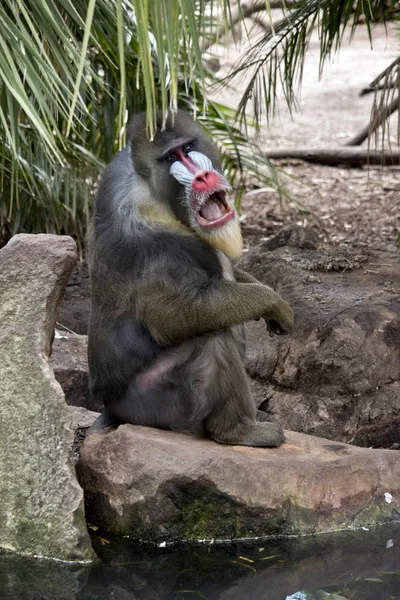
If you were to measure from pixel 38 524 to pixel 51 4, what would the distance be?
2.54 m

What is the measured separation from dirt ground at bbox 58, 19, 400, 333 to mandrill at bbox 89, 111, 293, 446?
2.55m

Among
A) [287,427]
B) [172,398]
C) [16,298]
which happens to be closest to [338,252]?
[287,427]

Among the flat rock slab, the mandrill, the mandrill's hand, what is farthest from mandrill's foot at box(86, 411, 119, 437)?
the mandrill's hand

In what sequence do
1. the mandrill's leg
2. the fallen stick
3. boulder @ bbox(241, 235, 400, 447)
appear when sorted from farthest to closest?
1. the fallen stick
2. boulder @ bbox(241, 235, 400, 447)
3. the mandrill's leg

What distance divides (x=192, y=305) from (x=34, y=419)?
0.88m

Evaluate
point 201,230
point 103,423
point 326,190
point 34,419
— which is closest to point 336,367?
point 103,423

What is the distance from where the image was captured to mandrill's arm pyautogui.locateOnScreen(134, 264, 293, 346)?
452 cm

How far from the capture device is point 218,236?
4484 millimetres

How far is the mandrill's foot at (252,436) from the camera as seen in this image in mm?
4750

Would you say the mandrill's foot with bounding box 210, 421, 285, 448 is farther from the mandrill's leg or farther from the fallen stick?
the fallen stick

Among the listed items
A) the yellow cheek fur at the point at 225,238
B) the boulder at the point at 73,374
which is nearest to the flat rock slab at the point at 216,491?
the yellow cheek fur at the point at 225,238

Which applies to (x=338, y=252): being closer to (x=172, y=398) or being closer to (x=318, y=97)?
(x=172, y=398)

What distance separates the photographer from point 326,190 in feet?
34.6

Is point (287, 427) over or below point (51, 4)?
below
